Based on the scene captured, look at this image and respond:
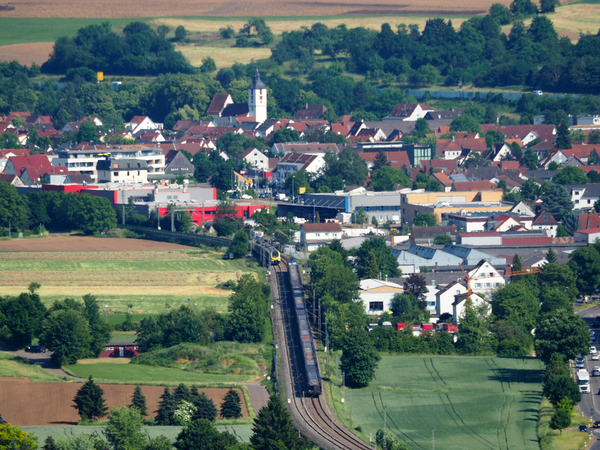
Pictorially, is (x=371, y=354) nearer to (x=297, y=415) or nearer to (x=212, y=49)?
(x=297, y=415)

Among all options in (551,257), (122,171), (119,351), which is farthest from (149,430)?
(122,171)

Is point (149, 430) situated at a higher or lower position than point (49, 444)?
lower

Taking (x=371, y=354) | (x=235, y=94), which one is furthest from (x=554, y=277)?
(x=235, y=94)

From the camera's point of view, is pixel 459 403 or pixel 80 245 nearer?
pixel 459 403

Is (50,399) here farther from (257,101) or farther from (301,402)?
(257,101)

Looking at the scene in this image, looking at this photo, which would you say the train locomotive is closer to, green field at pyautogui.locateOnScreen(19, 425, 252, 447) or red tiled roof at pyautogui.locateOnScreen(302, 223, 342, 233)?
green field at pyautogui.locateOnScreen(19, 425, 252, 447)
